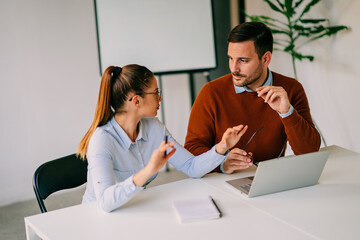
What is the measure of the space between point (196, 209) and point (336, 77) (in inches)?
94.2

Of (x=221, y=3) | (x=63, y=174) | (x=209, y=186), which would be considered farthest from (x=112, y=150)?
(x=221, y=3)

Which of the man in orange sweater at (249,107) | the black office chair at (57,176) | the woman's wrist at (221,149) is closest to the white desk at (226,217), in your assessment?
the woman's wrist at (221,149)

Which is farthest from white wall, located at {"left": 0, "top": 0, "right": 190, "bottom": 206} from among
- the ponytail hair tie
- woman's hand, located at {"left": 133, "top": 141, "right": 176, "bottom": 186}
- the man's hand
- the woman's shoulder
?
woman's hand, located at {"left": 133, "top": 141, "right": 176, "bottom": 186}

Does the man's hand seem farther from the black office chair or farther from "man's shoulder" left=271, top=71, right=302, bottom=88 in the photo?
the black office chair

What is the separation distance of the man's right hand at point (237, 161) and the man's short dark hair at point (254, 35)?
0.58 meters

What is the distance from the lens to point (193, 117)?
2178 millimetres

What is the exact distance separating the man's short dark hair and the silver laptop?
0.73 m

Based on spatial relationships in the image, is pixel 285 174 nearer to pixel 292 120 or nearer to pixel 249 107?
pixel 292 120

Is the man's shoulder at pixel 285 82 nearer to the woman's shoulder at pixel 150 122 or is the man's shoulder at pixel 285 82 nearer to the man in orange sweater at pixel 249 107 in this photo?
the man in orange sweater at pixel 249 107

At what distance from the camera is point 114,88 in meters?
1.73

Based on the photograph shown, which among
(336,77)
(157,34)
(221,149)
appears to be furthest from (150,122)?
(336,77)

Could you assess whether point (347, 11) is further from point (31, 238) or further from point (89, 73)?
point (31, 238)

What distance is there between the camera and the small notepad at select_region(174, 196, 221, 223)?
1.35m

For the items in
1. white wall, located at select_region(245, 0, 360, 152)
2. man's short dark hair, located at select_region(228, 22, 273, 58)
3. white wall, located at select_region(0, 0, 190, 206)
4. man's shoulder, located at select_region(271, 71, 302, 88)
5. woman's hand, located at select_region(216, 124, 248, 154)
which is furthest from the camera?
white wall, located at select_region(0, 0, 190, 206)
